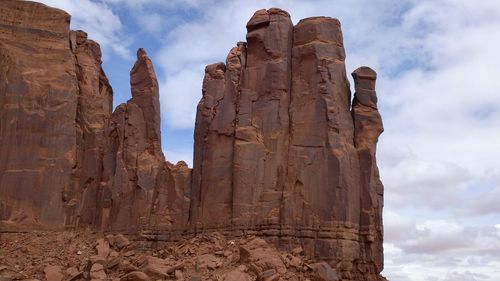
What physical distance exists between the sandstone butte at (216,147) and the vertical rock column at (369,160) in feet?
0.22

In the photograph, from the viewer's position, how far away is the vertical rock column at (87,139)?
40.3 m

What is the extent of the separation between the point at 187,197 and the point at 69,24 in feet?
43.5

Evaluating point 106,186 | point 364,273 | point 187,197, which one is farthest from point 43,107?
point 364,273

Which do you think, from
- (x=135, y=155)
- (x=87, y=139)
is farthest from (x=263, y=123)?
(x=87, y=139)

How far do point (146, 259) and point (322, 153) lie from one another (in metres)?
8.94

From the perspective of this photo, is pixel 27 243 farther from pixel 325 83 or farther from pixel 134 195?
pixel 325 83

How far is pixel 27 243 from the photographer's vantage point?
37.1 m

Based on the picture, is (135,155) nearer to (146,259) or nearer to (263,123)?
(263,123)

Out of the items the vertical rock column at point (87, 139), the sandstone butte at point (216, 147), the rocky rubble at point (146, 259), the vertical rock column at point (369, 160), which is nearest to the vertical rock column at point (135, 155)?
the sandstone butte at point (216, 147)

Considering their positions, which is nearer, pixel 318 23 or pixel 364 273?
pixel 364 273

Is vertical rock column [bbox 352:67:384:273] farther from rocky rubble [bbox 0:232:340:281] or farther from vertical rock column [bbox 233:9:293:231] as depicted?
rocky rubble [bbox 0:232:340:281]

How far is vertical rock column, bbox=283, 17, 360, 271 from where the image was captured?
105 ft

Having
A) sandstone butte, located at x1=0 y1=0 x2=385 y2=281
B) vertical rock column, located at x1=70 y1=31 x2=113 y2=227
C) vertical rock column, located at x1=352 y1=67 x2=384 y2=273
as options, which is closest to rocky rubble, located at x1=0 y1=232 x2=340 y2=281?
sandstone butte, located at x1=0 y1=0 x2=385 y2=281

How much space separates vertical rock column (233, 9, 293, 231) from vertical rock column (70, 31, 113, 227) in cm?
1021
